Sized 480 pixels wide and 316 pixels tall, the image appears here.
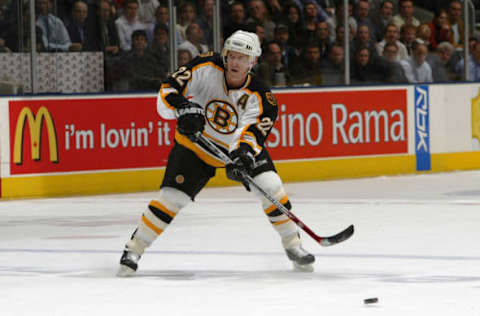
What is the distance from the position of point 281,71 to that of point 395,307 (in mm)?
9173

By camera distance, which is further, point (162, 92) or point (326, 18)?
point (326, 18)

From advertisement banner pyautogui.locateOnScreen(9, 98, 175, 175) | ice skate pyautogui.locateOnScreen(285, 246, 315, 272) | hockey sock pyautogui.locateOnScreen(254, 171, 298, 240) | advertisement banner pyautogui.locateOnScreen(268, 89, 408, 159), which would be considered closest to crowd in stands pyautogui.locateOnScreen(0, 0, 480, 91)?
advertisement banner pyautogui.locateOnScreen(268, 89, 408, 159)

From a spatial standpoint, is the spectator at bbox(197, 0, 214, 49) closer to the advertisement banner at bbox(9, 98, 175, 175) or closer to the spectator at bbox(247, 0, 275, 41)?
the spectator at bbox(247, 0, 275, 41)

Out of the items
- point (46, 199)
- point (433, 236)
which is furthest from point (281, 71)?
point (433, 236)

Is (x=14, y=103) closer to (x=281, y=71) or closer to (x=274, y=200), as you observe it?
(x=281, y=71)

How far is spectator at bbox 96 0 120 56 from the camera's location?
43.4 ft

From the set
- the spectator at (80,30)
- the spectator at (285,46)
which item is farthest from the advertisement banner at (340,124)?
the spectator at (80,30)

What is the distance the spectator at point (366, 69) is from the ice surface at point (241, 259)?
2743mm

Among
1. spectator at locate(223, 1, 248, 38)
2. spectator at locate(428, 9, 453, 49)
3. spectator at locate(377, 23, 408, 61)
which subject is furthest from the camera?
spectator at locate(428, 9, 453, 49)

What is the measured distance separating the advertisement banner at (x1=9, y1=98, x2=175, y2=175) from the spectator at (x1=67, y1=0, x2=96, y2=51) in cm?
56

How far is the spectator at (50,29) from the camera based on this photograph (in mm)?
12836

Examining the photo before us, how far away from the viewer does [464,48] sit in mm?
16453

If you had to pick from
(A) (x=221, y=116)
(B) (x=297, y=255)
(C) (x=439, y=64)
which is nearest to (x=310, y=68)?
(C) (x=439, y=64)

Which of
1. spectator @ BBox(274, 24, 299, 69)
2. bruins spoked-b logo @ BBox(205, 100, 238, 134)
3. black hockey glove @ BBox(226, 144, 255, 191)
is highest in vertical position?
spectator @ BBox(274, 24, 299, 69)
